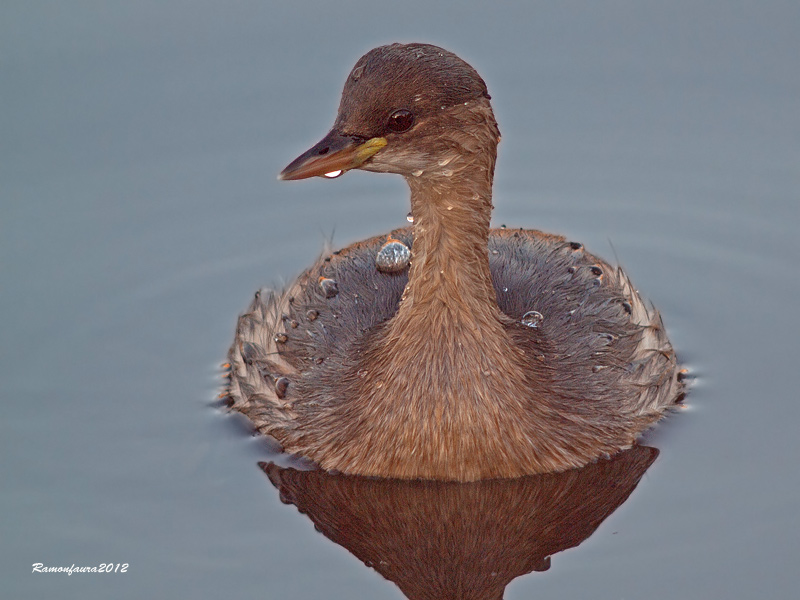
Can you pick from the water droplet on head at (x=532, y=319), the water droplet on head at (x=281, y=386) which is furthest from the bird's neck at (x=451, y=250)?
the water droplet on head at (x=281, y=386)

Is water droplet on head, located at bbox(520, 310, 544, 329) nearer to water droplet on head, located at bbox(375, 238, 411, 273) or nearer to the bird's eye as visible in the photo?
water droplet on head, located at bbox(375, 238, 411, 273)

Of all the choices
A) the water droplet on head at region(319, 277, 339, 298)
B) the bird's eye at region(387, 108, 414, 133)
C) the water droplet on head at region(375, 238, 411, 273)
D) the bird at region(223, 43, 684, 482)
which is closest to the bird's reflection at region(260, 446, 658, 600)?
the bird at region(223, 43, 684, 482)

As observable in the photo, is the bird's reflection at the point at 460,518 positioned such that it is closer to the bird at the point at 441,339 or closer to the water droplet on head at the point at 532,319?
the bird at the point at 441,339

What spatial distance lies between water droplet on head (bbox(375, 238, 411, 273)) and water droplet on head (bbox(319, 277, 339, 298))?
28 cm

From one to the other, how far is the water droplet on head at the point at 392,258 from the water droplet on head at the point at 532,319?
85 cm

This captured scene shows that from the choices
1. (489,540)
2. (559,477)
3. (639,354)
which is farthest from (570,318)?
(489,540)

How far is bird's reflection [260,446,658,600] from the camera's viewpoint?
7.18m

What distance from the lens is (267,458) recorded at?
8.10 m

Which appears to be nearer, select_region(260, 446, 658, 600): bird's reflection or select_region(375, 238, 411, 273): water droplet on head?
select_region(260, 446, 658, 600): bird's reflection

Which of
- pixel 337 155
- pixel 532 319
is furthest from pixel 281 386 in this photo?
pixel 337 155

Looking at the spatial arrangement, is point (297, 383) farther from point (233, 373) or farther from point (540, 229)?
point (540, 229)

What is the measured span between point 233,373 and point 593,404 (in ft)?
7.27

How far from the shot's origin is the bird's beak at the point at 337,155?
279 inches

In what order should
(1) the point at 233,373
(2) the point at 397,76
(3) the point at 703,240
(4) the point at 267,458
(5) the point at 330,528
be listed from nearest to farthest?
(2) the point at 397,76 → (5) the point at 330,528 → (4) the point at 267,458 → (1) the point at 233,373 → (3) the point at 703,240
